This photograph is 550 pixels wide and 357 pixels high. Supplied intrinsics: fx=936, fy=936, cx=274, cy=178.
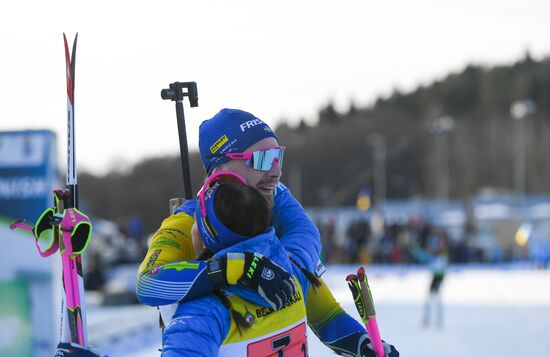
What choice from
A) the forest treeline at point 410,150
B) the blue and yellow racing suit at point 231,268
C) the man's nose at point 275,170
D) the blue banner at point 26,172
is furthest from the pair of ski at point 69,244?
the forest treeline at point 410,150

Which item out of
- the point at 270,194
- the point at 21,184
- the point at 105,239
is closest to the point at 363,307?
the point at 270,194

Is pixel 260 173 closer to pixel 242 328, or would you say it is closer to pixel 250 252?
pixel 250 252

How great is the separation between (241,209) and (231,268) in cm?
17

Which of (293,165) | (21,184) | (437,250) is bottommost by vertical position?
(293,165)

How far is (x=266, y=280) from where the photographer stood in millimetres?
2555

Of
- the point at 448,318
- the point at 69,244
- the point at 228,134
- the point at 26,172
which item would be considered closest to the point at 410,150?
the point at 448,318

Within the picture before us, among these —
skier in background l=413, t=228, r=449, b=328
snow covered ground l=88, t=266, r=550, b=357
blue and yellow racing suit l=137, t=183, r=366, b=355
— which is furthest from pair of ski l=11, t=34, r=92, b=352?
skier in background l=413, t=228, r=449, b=328

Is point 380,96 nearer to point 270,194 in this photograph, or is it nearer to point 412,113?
point 412,113

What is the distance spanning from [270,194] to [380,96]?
433 ft

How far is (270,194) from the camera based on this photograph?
321 cm

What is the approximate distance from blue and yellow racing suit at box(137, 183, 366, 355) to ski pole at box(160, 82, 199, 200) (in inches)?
21.6

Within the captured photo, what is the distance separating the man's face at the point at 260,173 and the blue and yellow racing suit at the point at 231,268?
8cm

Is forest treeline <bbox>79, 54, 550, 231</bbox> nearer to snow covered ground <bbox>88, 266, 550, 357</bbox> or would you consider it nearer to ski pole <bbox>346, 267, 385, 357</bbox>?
snow covered ground <bbox>88, 266, 550, 357</bbox>

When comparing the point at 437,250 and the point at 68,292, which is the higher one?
the point at 68,292
